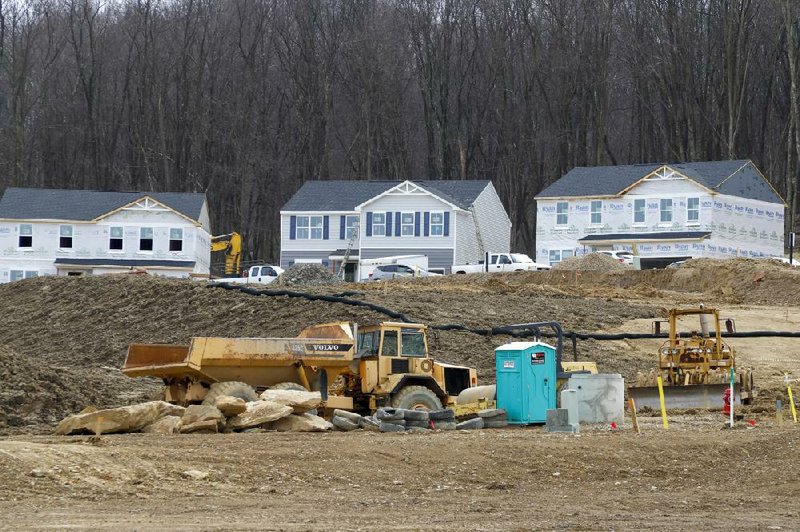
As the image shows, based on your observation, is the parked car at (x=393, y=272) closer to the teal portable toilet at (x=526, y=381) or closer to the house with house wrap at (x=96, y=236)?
the house with house wrap at (x=96, y=236)

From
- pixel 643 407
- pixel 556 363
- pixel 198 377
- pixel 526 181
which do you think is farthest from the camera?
pixel 526 181

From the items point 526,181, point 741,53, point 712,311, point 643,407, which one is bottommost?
point 643,407

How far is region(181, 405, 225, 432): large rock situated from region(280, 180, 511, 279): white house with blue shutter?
50.8 meters

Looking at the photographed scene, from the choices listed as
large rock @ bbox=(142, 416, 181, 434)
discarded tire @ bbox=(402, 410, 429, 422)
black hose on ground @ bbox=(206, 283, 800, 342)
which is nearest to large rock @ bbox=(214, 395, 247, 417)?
large rock @ bbox=(142, 416, 181, 434)

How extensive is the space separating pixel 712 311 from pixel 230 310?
14503 millimetres

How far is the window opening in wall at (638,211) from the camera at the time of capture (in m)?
73.0

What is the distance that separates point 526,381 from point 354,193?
53.3m

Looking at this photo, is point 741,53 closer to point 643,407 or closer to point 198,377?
point 643,407

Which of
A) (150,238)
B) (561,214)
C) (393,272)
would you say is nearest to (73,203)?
(150,238)

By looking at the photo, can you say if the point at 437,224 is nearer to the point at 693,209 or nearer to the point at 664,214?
the point at 664,214

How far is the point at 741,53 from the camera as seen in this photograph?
3410 inches

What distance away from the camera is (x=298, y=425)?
23.8 meters

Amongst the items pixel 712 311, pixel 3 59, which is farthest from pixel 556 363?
pixel 3 59

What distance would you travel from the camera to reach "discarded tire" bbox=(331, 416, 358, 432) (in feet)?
79.1
